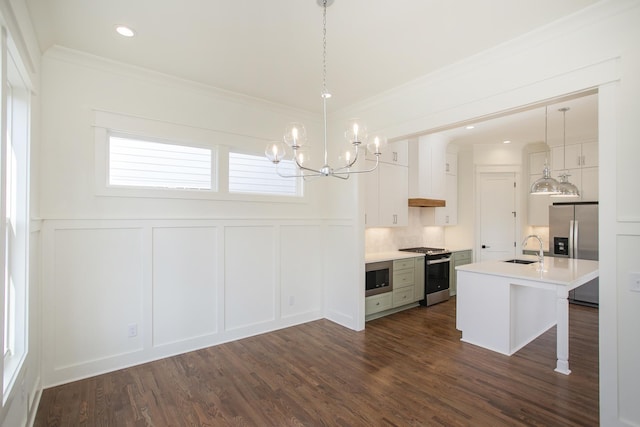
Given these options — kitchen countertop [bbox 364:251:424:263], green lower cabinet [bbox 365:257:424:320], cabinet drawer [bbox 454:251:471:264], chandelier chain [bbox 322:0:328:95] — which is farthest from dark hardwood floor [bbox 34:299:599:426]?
chandelier chain [bbox 322:0:328:95]

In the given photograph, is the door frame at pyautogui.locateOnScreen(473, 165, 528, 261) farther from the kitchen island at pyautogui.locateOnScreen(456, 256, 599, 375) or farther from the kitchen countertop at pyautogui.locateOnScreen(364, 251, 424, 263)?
the kitchen island at pyautogui.locateOnScreen(456, 256, 599, 375)

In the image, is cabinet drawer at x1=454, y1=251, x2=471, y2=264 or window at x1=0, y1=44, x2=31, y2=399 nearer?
window at x1=0, y1=44, x2=31, y2=399

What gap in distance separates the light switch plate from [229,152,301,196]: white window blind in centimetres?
343

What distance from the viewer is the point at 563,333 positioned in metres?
3.08

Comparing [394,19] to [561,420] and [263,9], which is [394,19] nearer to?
[263,9]

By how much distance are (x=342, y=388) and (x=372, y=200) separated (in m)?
2.82

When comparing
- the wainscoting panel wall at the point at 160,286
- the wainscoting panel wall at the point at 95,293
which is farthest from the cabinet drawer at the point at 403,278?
the wainscoting panel wall at the point at 95,293

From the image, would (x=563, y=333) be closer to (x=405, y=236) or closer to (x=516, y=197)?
(x=405, y=236)

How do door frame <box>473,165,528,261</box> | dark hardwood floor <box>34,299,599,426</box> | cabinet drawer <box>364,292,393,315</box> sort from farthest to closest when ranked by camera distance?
door frame <box>473,165,528,261</box>, cabinet drawer <box>364,292,393,315</box>, dark hardwood floor <box>34,299,599,426</box>

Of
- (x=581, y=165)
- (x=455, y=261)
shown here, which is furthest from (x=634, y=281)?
(x=581, y=165)

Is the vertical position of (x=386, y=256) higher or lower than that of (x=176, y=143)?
lower

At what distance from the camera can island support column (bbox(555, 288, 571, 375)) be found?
3.03 metres

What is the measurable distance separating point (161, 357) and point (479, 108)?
393cm

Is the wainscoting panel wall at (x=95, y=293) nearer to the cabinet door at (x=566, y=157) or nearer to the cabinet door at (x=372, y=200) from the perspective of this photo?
the cabinet door at (x=372, y=200)
